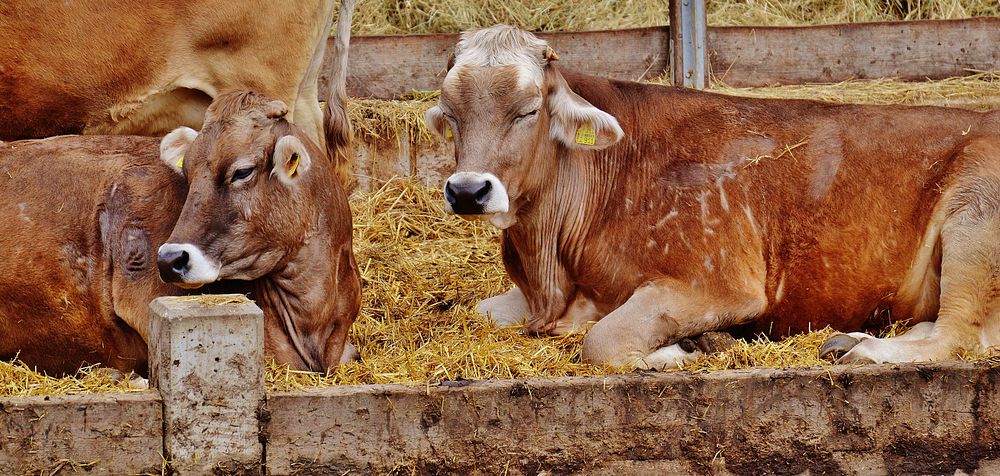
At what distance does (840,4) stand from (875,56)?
1.58m

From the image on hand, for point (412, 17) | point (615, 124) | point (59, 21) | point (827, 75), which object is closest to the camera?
→ point (615, 124)

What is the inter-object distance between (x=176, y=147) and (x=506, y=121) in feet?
4.95

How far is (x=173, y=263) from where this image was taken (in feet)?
18.6

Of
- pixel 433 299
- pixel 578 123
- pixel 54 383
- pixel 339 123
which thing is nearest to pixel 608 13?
pixel 339 123

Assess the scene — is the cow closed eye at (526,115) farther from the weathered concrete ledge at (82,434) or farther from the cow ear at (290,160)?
the weathered concrete ledge at (82,434)

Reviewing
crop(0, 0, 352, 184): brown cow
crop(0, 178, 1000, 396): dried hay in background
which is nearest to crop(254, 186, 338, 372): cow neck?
crop(0, 178, 1000, 396): dried hay in background

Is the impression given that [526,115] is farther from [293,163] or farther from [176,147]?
[176,147]

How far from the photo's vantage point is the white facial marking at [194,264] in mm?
5691

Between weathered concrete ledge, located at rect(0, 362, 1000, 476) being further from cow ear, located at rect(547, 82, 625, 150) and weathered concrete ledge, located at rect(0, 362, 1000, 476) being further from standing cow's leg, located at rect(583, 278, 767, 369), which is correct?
cow ear, located at rect(547, 82, 625, 150)

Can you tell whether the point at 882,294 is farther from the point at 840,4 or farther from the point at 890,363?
the point at 840,4

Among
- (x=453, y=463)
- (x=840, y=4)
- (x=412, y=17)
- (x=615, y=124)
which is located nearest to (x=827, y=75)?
(x=840, y=4)

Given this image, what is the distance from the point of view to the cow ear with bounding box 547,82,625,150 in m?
6.71

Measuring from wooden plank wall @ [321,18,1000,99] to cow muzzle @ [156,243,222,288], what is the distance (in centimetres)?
484

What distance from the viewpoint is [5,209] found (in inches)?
249
